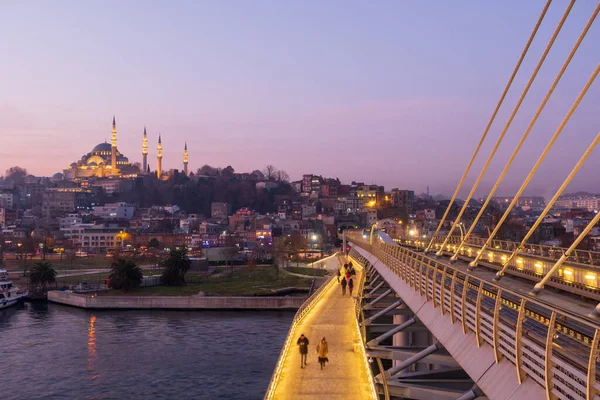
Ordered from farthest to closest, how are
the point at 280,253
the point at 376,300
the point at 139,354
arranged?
the point at 280,253
the point at 139,354
the point at 376,300

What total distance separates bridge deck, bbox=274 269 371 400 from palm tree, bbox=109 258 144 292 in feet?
131

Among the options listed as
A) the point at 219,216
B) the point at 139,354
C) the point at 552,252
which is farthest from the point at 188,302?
the point at 219,216

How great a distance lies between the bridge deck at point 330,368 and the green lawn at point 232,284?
36201mm

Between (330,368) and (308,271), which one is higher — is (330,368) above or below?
above

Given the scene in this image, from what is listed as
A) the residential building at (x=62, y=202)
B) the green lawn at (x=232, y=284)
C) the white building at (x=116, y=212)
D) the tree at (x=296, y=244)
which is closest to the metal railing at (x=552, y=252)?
the green lawn at (x=232, y=284)

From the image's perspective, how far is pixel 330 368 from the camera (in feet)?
45.9

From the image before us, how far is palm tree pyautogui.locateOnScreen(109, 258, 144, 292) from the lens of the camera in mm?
57594

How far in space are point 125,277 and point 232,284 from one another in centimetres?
1024

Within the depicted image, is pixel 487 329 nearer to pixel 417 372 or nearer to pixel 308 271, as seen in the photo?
pixel 417 372

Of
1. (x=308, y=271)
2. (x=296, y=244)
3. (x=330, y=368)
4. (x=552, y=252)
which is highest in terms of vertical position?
(x=552, y=252)

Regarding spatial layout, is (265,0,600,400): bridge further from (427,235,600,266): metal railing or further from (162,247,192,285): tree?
(162,247,192,285): tree

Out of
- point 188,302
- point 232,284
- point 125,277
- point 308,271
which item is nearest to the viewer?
point 188,302

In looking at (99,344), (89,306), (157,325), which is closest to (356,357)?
(99,344)

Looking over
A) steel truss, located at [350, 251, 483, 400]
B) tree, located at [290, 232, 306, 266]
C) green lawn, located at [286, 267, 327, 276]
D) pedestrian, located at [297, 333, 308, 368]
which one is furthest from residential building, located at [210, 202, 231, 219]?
pedestrian, located at [297, 333, 308, 368]
